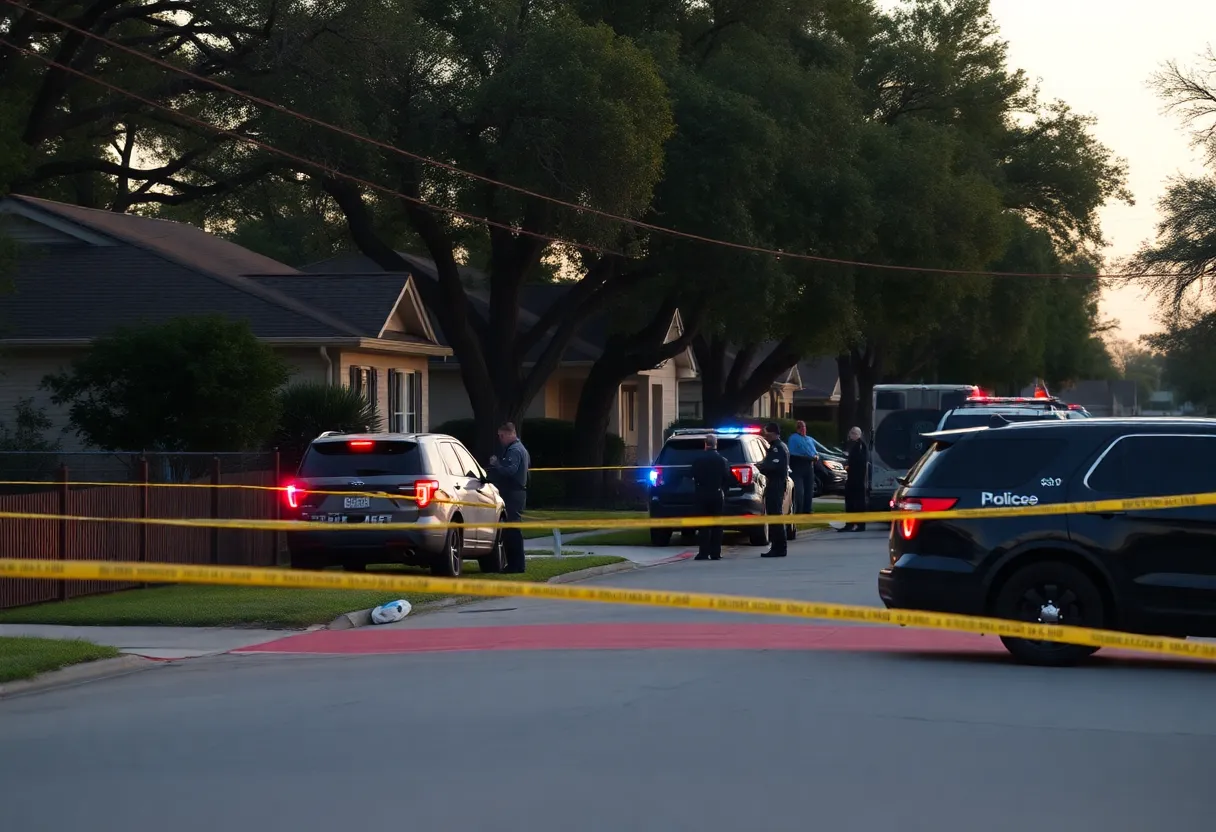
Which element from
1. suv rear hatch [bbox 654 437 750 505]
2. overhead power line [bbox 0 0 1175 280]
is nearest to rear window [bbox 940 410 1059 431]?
suv rear hatch [bbox 654 437 750 505]

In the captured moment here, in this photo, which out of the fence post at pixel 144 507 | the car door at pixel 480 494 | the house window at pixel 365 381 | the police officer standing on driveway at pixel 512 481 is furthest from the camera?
the house window at pixel 365 381

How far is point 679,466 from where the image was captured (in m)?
27.2

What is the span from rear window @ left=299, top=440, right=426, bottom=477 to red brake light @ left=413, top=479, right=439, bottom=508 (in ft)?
0.51

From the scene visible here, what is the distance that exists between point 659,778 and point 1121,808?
2.15m

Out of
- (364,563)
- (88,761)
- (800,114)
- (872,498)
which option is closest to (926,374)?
(800,114)

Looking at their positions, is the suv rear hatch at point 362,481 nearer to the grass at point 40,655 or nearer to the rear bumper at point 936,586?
the grass at point 40,655

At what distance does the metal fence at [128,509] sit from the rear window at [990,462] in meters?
9.13

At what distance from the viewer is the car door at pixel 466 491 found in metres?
20.1

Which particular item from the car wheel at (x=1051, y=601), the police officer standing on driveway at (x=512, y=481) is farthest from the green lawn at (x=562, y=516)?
the car wheel at (x=1051, y=601)

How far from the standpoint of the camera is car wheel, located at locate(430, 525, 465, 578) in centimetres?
1929

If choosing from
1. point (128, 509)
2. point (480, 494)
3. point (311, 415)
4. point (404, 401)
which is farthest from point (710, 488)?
point (404, 401)

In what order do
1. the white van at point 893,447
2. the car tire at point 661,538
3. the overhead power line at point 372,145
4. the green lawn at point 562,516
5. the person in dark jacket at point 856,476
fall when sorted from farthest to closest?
the white van at point 893,447 → the green lawn at point 562,516 → the person in dark jacket at point 856,476 → the overhead power line at point 372,145 → the car tire at point 661,538

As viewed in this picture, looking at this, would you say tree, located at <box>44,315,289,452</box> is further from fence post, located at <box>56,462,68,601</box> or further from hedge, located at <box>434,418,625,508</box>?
hedge, located at <box>434,418,625,508</box>

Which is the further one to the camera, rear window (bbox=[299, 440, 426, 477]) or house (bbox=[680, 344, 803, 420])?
house (bbox=[680, 344, 803, 420])
